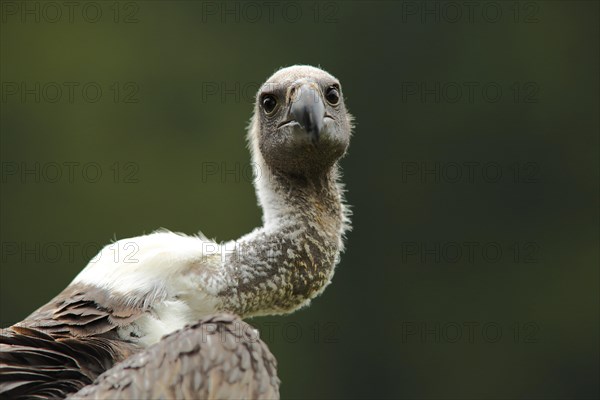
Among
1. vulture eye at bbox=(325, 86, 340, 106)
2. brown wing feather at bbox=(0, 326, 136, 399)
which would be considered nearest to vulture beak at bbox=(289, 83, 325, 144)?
vulture eye at bbox=(325, 86, 340, 106)

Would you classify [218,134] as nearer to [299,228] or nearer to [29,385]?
[299,228]

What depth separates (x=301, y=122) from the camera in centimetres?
458

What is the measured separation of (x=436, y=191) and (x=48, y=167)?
4.23m

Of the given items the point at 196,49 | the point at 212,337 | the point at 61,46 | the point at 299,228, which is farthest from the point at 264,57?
the point at 212,337

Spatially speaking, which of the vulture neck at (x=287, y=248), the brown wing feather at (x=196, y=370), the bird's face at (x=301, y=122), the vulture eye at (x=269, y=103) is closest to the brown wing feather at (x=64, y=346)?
the brown wing feather at (x=196, y=370)

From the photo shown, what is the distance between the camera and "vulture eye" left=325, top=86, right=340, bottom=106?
479 cm

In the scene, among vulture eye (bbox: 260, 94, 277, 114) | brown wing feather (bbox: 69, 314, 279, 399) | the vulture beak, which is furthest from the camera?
vulture eye (bbox: 260, 94, 277, 114)

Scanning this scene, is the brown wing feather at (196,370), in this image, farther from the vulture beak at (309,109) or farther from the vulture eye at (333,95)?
the vulture eye at (333,95)

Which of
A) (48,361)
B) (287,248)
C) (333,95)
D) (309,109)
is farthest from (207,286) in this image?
(333,95)

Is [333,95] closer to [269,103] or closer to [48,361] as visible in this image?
[269,103]

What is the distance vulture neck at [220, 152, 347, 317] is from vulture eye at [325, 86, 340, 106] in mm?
294

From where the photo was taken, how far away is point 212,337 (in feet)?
12.6

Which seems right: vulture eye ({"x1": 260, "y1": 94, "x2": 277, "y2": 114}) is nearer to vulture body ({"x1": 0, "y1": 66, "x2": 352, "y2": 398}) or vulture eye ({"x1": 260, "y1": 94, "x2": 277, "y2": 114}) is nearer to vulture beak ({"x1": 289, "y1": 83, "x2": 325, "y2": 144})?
vulture body ({"x1": 0, "y1": 66, "x2": 352, "y2": 398})

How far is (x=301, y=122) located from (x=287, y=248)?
1.69 ft
